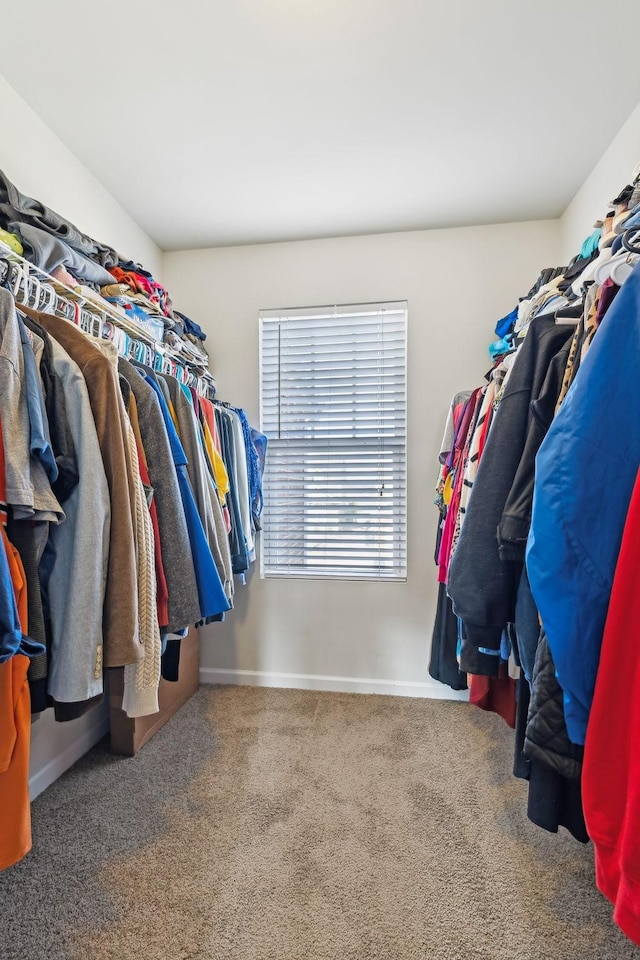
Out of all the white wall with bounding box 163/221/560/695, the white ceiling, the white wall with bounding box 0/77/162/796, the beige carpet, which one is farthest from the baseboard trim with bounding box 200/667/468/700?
the white ceiling

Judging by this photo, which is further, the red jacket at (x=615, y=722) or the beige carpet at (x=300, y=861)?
the beige carpet at (x=300, y=861)

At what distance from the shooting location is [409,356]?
245cm

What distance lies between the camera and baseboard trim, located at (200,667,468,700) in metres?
2.40

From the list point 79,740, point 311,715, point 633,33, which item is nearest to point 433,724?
point 311,715

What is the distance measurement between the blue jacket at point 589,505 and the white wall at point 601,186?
133 centimetres

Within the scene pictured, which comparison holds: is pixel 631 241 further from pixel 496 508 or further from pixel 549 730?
pixel 549 730

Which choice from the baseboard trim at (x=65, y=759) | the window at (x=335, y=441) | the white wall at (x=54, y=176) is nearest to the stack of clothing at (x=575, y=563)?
the window at (x=335, y=441)

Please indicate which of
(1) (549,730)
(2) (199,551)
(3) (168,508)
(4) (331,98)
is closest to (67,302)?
(3) (168,508)

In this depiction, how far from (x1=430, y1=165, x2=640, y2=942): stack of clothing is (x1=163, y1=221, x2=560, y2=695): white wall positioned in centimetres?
147

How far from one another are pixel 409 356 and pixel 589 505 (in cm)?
195

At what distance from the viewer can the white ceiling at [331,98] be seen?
131 cm

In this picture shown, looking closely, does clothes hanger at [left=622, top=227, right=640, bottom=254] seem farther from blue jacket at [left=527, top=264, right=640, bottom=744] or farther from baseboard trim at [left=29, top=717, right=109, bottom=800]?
baseboard trim at [left=29, top=717, right=109, bottom=800]

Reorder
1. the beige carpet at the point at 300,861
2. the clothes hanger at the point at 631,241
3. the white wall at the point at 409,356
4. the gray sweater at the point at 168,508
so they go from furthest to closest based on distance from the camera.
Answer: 1. the white wall at the point at 409,356
2. the gray sweater at the point at 168,508
3. the beige carpet at the point at 300,861
4. the clothes hanger at the point at 631,241

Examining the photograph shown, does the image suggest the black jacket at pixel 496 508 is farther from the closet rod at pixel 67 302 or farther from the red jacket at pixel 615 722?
the closet rod at pixel 67 302
